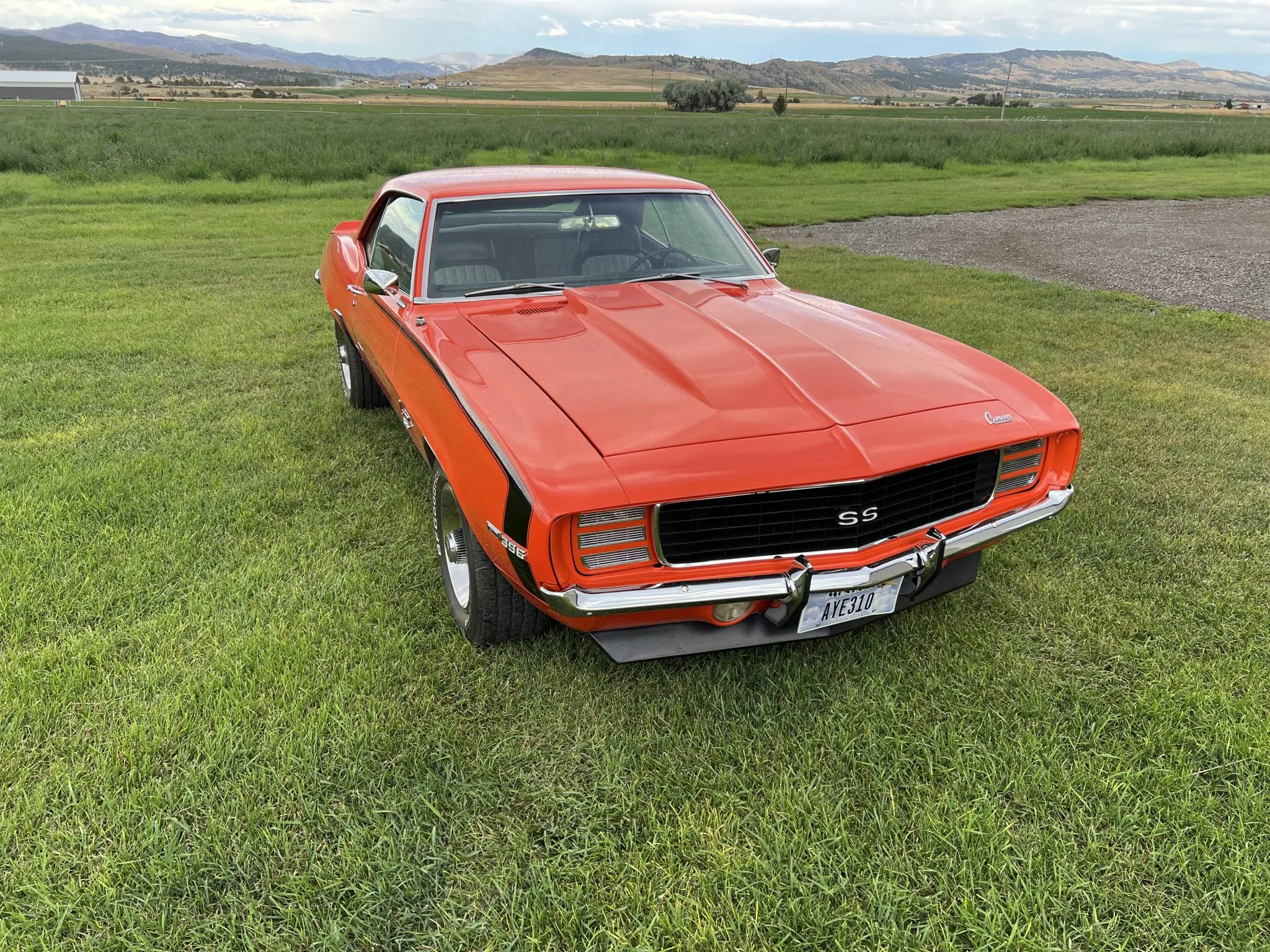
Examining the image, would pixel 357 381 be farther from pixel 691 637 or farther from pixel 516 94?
pixel 516 94

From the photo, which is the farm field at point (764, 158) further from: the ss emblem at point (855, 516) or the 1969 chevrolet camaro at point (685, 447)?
the ss emblem at point (855, 516)

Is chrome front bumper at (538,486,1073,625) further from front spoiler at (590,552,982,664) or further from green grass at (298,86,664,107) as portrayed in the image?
green grass at (298,86,664,107)

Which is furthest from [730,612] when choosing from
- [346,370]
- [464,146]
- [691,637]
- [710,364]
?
[464,146]

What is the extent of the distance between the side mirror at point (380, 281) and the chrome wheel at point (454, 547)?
1.05 m

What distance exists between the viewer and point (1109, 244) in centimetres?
1028

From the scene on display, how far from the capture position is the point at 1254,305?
7.28 m

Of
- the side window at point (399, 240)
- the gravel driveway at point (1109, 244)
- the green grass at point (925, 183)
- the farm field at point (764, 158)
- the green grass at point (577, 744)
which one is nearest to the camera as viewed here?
the green grass at point (577, 744)

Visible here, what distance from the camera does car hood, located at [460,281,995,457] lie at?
6.77 ft

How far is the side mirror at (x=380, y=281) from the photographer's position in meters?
3.17

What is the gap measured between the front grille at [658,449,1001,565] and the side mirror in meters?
1.87

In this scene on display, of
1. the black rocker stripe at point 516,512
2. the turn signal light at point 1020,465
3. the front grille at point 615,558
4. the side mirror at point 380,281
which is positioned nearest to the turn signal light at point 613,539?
the front grille at point 615,558

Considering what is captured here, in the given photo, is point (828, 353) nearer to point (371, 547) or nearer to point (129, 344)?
point (371, 547)

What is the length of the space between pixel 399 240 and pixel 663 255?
1.23m

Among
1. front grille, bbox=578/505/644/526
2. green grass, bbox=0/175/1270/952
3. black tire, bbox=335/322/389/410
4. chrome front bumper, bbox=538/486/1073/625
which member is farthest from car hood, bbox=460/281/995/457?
black tire, bbox=335/322/389/410
